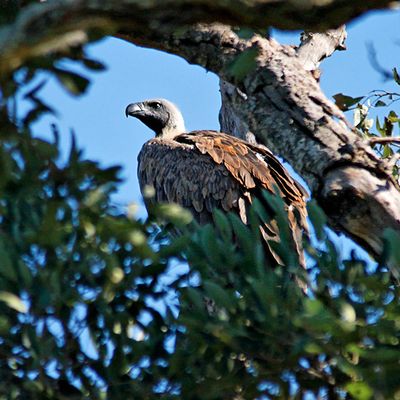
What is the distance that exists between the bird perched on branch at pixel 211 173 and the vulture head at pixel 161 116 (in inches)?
7.4

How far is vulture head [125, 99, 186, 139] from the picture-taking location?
411 inches

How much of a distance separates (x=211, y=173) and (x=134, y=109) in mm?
2008

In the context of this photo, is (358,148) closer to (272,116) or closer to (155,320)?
(272,116)

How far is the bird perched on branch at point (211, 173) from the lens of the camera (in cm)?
798

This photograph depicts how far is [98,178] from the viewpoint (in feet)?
9.48

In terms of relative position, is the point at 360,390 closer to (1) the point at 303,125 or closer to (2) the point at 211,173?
(1) the point at 303,125

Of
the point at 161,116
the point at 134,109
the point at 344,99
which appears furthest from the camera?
the point at 161,116

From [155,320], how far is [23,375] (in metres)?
0.49

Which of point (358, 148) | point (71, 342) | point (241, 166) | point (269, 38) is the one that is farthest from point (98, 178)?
point (241, 166)

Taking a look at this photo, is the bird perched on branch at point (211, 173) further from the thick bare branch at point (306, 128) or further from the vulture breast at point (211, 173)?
the thick bare branch at point (306, 128)

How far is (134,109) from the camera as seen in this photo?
10.4 m

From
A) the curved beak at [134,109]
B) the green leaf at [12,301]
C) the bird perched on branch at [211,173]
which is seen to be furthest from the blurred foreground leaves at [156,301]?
the curved beak at [134,109]

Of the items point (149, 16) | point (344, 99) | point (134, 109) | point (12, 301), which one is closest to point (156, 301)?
point (12, 301)

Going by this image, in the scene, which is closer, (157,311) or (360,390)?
(360,390)
